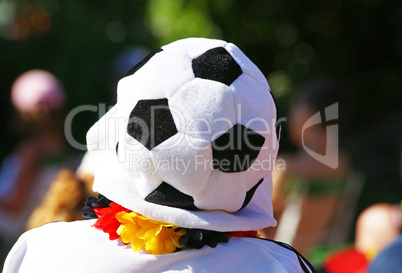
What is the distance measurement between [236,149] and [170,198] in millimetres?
195

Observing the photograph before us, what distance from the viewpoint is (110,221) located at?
4.78 feet

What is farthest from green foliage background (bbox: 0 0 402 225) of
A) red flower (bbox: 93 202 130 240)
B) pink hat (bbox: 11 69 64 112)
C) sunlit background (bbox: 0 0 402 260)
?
red flower (bbox: 93 202 130 240)

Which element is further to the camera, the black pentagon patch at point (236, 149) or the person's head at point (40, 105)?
the person's head at point (40, 105)

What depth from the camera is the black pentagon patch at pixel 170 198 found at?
139 cm

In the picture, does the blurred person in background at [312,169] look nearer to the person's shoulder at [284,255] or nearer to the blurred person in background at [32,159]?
the blurred person in background at [32,159]

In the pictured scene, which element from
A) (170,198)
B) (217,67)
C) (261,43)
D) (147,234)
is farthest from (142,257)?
(261,43)

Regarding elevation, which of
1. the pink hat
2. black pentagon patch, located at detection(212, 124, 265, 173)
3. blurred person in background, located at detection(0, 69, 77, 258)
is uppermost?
black pentagon patch, located at detection(212, 124, 265, 173)

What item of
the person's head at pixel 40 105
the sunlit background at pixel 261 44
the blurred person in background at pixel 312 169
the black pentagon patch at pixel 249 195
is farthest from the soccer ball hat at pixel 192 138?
the sunlit background at pixel 261 44

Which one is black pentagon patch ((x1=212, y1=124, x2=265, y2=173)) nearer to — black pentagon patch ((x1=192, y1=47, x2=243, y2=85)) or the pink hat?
black pentagon patch ((x1=192, y1=47, x2=243, y2=85))

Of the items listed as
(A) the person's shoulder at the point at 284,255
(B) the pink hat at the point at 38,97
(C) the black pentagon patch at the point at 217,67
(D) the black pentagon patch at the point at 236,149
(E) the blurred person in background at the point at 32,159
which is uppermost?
(C) the black pentagon patch at the point at 217,67

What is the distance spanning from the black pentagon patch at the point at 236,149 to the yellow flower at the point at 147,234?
0.65ft

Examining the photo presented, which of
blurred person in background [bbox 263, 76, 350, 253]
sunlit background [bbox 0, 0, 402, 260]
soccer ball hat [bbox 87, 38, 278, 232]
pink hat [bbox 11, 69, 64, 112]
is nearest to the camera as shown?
soccer ball hat [bbox 87, 38, 278, 232]

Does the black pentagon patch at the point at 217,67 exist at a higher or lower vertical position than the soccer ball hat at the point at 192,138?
higher

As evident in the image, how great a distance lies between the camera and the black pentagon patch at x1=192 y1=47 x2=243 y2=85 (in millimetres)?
1396
